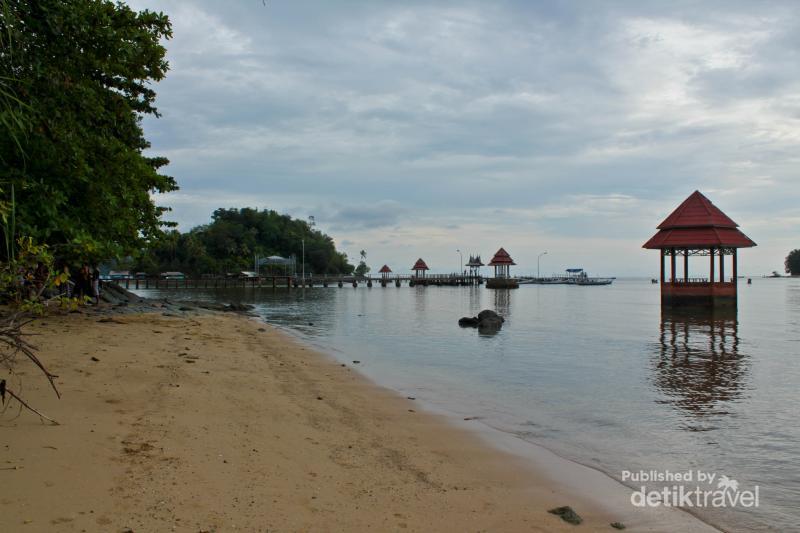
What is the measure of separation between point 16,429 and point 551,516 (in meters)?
4.64

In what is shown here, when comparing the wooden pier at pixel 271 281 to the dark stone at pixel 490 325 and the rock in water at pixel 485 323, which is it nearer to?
the rock in water at pixel 485 323

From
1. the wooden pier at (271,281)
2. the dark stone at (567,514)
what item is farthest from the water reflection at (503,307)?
the wooden pier at (271,281)

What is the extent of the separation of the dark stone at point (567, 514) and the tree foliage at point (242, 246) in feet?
284

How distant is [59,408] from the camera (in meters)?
5.32

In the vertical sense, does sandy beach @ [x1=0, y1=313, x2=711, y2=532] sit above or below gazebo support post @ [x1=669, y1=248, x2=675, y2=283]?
below

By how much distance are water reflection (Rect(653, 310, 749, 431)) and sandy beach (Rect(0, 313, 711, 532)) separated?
13.9 feet

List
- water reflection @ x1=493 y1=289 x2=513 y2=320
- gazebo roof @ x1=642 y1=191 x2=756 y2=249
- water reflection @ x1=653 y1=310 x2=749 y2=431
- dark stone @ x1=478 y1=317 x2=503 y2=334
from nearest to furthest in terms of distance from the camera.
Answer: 1. water reflection @ x1=653 y1=310 x2=749 y2=431
2. dark stone @ x1=478 y1=317 x2=503 y2=334
3. water reflection @ x1=493 y1=289 x2=513 y2=320
4. gazebo roof @ x1=642 y1=191 x2=756 y2=249

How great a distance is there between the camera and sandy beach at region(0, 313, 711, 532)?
11.9 ft

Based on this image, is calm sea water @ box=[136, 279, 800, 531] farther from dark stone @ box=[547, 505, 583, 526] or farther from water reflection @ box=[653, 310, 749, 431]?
dark stone @ box=[547, 505, 583, 526]

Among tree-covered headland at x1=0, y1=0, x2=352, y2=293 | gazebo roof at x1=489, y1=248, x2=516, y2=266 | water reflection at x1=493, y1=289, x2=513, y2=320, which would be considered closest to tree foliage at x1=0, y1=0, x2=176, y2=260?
tree-covered headland at x1=0, y1=0, x2=352, y2=293

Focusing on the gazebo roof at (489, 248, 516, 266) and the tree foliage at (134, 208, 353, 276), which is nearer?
the gazebo roof at (489, 248, 516, 266)

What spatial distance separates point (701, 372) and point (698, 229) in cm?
2749

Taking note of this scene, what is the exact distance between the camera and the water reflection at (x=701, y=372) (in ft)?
31.2

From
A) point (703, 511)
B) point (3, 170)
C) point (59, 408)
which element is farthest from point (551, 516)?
point (3, 170)
